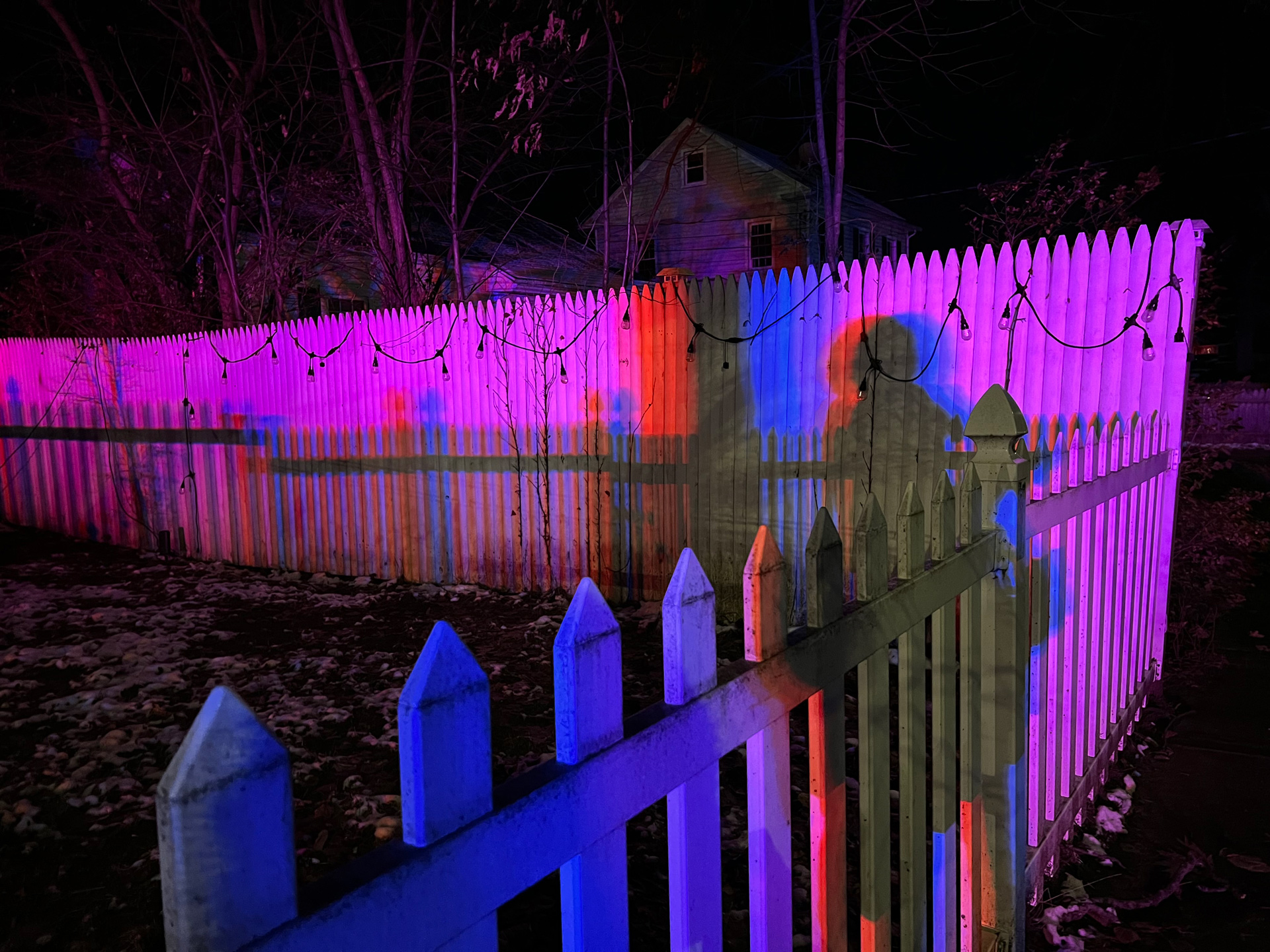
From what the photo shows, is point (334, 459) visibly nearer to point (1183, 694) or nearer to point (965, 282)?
point (965, 282)

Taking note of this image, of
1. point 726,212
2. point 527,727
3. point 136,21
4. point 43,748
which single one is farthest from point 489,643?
point 726,212

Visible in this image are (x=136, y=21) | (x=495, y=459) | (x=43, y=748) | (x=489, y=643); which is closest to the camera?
(x=43, y=748)

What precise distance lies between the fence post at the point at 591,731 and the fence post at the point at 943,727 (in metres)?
1.17

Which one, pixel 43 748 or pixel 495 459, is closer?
pixel 43 748

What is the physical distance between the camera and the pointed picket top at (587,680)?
947mm

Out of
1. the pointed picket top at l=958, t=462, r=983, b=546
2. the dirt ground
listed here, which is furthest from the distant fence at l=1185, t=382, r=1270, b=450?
Result: the pointed picket top at l=958, t=462, r=983, b=546

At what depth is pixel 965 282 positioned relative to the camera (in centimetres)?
469

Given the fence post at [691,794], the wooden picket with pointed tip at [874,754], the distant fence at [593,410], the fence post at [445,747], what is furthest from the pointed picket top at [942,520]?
the distant fence at [593,410]

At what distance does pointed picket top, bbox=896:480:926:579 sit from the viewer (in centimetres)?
177

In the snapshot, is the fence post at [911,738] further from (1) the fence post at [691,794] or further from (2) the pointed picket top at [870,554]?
(1) the fence post at [691,794]

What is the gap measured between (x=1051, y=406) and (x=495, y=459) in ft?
14.0

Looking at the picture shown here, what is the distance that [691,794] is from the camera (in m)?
1.18

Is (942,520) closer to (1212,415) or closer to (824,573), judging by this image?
(824,573)

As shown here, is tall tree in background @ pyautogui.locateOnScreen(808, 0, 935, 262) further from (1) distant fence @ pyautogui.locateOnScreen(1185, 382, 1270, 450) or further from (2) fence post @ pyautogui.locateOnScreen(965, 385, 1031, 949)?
(2) fence post @ pyautogui.locateOnScreen(965, 385, 1031, 949)
